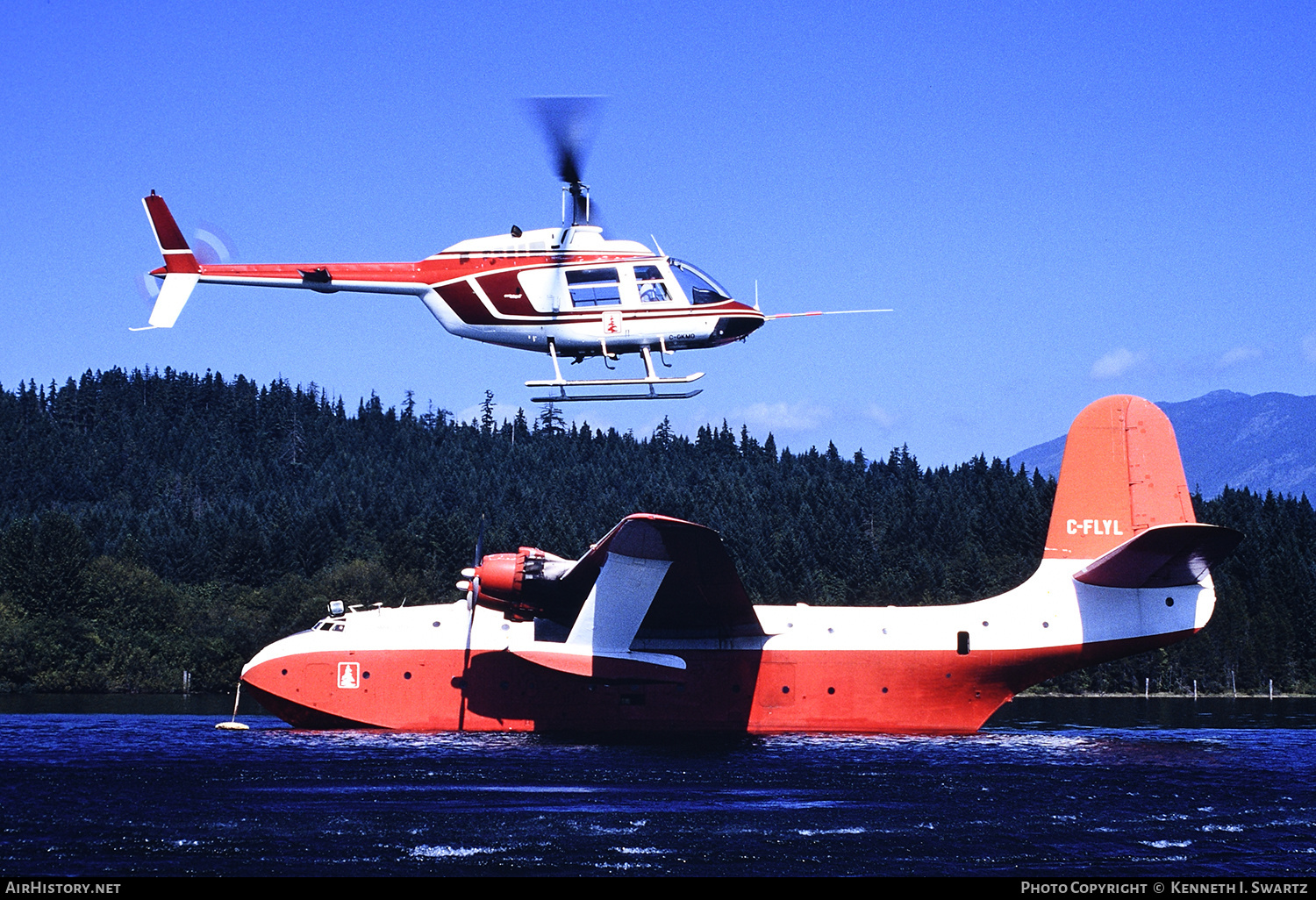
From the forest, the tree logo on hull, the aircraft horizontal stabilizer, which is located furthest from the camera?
the forest

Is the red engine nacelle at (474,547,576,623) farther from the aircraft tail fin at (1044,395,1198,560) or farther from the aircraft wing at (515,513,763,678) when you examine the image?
the aircraft tail fin at (1044,395,1198,560)

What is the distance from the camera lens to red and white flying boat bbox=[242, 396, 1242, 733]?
29.3 m

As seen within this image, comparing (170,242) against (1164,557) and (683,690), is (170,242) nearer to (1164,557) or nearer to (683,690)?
(683,690)

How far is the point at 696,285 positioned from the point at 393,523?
8577cm

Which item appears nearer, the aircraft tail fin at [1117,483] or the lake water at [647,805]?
the lake water at [647,805]

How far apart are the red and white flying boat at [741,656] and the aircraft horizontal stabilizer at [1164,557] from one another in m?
0.07

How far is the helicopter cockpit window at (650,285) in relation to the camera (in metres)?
25.7

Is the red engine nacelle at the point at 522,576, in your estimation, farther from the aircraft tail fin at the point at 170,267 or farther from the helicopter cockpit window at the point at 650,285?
the aircraft tail fin at the point at 170,267

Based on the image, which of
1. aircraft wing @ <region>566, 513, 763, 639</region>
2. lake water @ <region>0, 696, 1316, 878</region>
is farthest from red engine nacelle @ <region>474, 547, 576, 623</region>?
lake water @ <region>0, 696, 1316, 878</region>

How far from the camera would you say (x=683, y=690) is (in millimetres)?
29438

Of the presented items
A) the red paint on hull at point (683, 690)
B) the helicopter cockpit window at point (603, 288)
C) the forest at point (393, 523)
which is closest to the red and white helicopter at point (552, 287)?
the helicopter cockpit window at point (603, 288)

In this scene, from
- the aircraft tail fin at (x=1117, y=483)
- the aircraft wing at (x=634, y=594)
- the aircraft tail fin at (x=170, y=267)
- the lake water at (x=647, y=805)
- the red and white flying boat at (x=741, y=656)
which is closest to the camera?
the lake water at (x=647, y=805)

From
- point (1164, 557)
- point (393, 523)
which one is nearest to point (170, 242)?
point (1164, 557)

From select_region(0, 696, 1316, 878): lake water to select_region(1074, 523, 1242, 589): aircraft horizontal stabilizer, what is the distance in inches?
152
